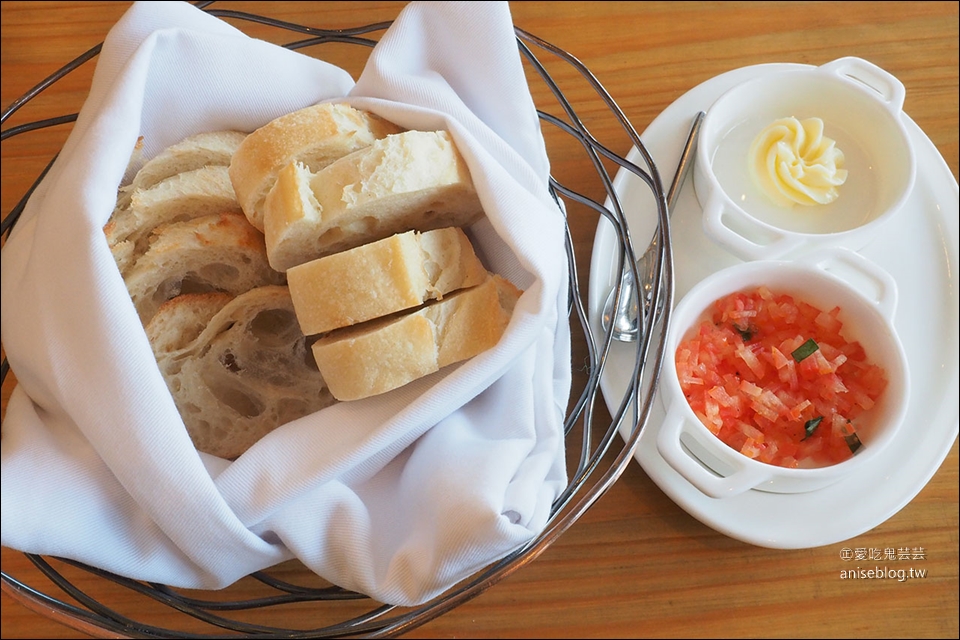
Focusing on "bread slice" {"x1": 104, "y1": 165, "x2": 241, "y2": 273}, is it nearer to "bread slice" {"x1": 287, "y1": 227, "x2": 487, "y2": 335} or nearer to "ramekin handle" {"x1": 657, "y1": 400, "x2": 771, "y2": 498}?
"bread slice" {"x1": 287, "y1": 227, "x2": 487, "y2": 335}

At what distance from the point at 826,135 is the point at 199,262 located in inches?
28.7

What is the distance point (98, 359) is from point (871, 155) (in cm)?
85

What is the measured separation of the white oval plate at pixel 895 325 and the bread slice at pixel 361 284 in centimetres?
26

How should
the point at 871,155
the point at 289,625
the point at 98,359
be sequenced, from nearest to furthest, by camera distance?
1. the point at 98,359
2. the point at 289,625
3. the point at 871,155

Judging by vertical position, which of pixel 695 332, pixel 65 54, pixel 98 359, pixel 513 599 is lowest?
pixel 513 599

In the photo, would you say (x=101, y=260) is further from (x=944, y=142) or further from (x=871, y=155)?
(x=944, y=142)

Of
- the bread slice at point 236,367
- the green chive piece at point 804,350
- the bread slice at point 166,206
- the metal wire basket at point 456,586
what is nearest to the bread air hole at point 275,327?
the bread slice at point 236,367

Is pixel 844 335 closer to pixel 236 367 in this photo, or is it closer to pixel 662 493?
pixel 662 493

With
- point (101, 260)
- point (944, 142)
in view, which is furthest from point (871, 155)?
point (101, 260)

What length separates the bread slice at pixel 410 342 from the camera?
0.56 metres

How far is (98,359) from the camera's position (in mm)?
537

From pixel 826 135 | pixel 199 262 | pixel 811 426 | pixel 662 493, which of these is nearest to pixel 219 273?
pixel 199 262

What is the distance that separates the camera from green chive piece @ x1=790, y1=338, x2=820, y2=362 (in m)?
0.74

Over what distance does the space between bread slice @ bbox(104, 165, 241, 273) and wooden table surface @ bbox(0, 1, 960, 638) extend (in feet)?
0.93
